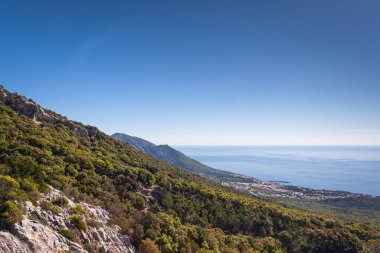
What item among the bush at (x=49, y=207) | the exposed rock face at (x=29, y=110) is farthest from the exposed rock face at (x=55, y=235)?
the exposed rock face at (x=29, y=110)

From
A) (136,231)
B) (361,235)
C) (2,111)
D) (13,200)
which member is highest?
(2,111)

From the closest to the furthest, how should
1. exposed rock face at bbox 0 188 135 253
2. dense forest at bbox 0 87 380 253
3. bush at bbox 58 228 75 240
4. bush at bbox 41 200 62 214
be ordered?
exposed rock face at bbox 0 188 135 253 < bush at bbox 58 228 75 240 < bush at bbox 41 200 62 214 < dense forest at bbox 0 87 380 253

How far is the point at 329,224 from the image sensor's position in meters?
43.2

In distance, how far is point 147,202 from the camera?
33938 mm

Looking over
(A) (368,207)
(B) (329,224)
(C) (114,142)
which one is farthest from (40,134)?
(A) (368,207)

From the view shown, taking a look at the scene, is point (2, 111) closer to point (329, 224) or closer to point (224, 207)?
point (224, 207)

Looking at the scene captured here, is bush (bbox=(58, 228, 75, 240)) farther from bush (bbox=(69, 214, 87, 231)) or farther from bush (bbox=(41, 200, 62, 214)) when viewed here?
bush (bbox=(41, 200, 62, 214))

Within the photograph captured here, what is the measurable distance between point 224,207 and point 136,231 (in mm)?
20990

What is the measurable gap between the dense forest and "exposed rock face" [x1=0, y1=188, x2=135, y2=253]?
807 mm

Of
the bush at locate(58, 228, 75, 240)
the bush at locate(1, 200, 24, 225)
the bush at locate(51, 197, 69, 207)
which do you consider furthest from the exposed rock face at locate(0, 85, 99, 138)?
the bush at locate(1, 200, 24, 225)

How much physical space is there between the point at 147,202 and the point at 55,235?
19.2 metres

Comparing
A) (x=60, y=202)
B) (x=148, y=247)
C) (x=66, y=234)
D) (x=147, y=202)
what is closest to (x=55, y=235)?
(x=66, y=234)

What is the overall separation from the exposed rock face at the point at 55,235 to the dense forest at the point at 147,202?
0.81m

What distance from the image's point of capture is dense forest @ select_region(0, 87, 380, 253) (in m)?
22.5
